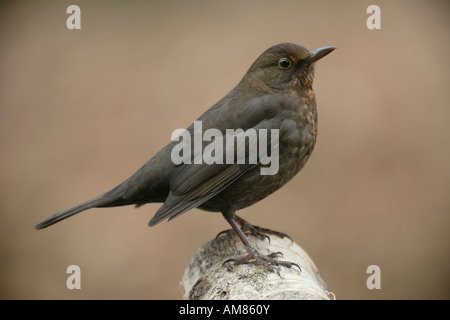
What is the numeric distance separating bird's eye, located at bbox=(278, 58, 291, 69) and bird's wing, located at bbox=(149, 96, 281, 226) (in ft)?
0.97

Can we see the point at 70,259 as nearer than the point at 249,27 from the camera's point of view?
Yes

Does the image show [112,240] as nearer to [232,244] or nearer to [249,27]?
[232,244]

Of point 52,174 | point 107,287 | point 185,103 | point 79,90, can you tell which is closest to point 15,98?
point 79,90

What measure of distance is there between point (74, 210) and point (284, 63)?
5.53ft

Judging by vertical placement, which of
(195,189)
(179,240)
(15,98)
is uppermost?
(15,98)

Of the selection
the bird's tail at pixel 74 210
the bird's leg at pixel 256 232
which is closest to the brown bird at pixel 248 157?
the bird's tail at pixel 74 210

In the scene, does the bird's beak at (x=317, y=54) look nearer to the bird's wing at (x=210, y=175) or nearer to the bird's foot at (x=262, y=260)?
the bird's wing at (x=210, y=175)

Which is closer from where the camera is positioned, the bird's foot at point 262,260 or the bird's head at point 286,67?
the bird's foot at point 262,260

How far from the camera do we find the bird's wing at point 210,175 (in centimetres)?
343

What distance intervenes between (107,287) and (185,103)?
109 inches

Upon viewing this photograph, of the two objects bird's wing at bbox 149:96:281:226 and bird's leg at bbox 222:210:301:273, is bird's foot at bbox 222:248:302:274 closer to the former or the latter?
bird's leg at bbox 222:210:301:273

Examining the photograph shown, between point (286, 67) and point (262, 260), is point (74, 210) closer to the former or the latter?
point (262, 260)

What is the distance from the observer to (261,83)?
374 centimetres

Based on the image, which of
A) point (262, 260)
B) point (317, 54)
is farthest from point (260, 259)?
point (317, 54)
